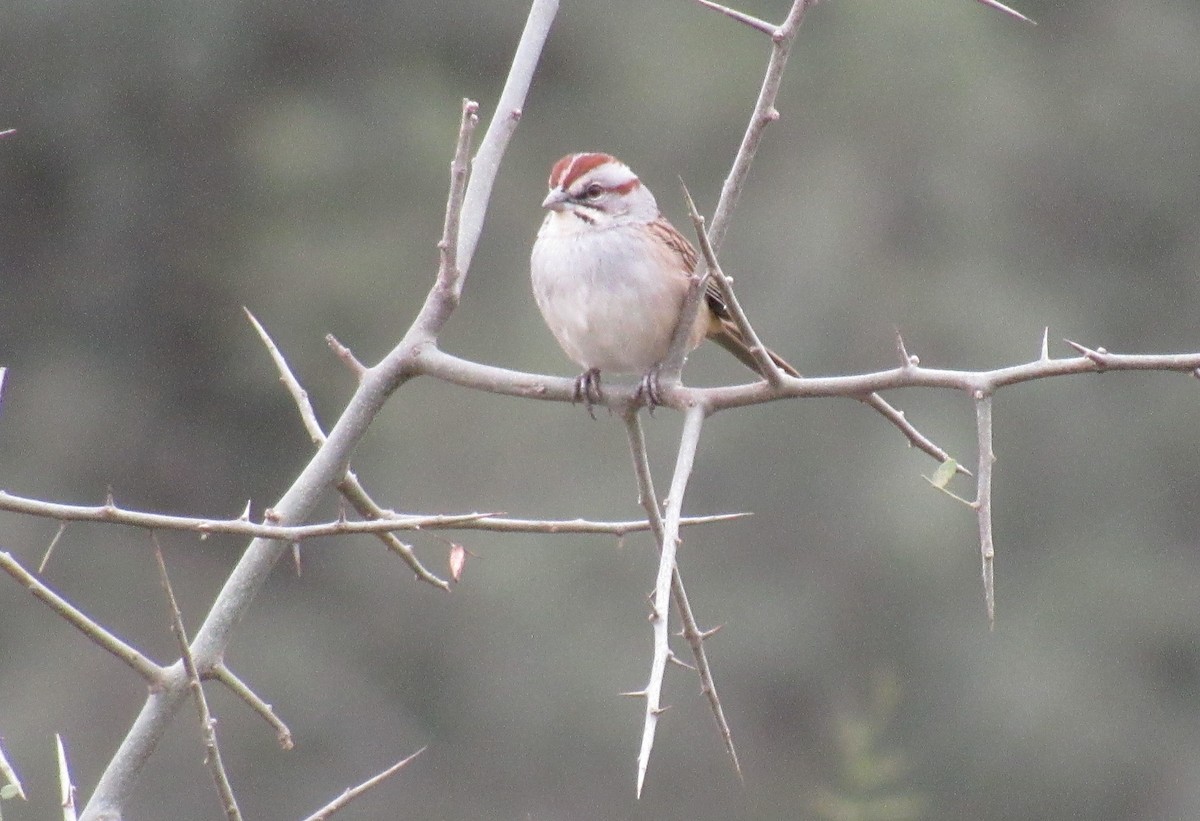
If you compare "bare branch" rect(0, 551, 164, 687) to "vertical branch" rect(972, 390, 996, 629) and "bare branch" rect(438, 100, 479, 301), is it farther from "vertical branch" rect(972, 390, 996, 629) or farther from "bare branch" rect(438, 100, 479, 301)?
"vertical branch" rect(972, 390, 996, 629)

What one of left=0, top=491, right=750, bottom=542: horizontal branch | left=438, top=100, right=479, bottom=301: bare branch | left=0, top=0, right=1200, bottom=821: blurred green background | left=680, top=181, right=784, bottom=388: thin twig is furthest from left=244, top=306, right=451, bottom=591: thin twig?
left=0, top=0, right=1200, bottom=821: blurred green background

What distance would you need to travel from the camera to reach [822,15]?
46.8 feet

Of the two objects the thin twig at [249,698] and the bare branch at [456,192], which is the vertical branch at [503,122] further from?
the thin twig at [249,698]

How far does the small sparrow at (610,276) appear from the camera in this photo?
4.26 m

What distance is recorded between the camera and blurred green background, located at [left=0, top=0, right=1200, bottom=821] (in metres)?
13.2

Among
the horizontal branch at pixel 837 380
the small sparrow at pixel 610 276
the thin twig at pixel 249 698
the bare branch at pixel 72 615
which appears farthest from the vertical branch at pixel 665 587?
the small sparrow at pixel 610 276

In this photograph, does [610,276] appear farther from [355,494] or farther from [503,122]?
[355,494]

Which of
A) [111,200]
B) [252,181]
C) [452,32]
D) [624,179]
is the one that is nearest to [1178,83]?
[452,32]

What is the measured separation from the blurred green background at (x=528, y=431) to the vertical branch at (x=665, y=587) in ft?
33.4

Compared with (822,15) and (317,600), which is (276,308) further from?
(822,15)

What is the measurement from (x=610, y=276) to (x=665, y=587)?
2250mm

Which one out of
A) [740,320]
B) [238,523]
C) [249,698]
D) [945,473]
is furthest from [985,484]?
[249,698]

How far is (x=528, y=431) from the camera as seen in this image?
13445 mm

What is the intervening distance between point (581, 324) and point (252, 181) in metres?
9.91
